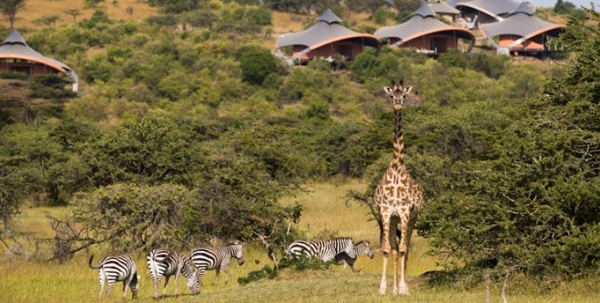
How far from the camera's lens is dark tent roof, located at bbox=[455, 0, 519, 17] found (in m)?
108

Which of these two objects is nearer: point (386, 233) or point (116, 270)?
point (386, 233)

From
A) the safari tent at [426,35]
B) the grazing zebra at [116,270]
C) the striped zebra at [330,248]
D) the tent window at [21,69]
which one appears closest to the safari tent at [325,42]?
the safari tent at [426,35]

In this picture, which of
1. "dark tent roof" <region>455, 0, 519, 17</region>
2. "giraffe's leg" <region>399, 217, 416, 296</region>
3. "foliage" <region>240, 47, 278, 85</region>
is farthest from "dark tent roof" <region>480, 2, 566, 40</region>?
"giraffe's leg" <region>399, 217, 416, 296</region>

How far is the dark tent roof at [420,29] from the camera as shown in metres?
89.9

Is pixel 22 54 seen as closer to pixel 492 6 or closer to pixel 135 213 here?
pixel 492 6

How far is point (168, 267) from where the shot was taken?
16859 millimetres

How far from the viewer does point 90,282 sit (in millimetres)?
19484

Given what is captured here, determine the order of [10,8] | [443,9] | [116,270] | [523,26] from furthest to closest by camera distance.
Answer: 1. [443,9]
2. [10,8]
3. [523,26]
4. [116,270]

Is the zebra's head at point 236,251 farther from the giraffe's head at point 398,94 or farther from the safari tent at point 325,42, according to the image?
the safari tent at point 325,42

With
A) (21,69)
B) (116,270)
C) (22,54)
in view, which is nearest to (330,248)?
(116,270)

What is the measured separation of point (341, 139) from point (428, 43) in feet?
152

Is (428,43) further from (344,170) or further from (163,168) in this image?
(163,168)

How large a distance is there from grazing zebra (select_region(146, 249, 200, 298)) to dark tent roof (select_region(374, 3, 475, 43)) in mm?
73934

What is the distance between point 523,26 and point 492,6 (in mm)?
17637
